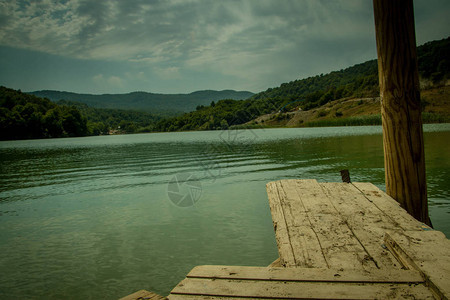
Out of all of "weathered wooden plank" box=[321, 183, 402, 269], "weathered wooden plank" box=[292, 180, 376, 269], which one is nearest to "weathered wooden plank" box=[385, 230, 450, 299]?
"weathered wooden plank" box=[321, 183, 402, 269]

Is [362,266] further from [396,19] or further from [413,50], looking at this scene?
[396,19]

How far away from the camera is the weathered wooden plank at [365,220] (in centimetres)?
271

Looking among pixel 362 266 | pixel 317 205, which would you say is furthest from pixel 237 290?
pixel 317 205

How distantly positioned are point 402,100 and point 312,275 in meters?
3.21

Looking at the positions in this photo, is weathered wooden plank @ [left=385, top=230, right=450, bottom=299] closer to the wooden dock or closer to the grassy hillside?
the wooden dock

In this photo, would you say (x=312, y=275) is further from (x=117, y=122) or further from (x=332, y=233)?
(x=117, y=122)

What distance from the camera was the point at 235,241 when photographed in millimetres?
5605

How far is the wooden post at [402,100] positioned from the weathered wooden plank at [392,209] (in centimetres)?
26

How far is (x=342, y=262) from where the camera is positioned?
263 centimetres

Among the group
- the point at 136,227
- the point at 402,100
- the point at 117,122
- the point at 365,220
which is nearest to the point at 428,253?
the point at 365,220

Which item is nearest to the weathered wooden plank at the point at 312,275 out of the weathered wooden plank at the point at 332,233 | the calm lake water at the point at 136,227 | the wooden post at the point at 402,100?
the weathered wooden plank at the point at 332,233

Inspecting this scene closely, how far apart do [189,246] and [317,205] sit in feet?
8.54

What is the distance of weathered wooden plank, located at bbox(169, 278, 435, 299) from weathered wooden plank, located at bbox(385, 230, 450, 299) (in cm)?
10

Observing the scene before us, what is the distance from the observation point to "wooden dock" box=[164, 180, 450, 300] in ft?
6.66
